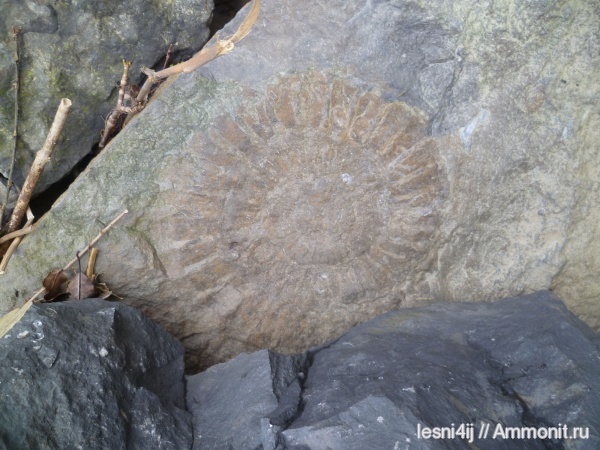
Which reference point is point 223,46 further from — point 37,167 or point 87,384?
point 87,384

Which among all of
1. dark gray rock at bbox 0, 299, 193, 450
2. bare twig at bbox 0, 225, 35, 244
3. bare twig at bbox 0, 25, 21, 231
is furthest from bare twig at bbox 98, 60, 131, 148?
dark gray rock at bbox 0, 299, 193, 450

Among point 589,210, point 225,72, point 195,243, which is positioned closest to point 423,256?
point 589,210

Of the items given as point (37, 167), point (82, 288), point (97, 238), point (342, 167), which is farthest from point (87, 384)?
point (342, 167)

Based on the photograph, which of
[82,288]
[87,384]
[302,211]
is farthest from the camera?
[302,211]

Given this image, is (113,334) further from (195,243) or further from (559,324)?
(559,324)

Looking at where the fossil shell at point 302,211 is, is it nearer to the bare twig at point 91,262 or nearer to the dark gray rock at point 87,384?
the bare twig at point 91,262

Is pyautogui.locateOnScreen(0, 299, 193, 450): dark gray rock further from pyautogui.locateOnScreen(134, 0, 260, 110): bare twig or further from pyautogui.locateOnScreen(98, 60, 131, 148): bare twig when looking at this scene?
pyautogui.locateOnScreen(134, 0, 260, 110): bare twig
